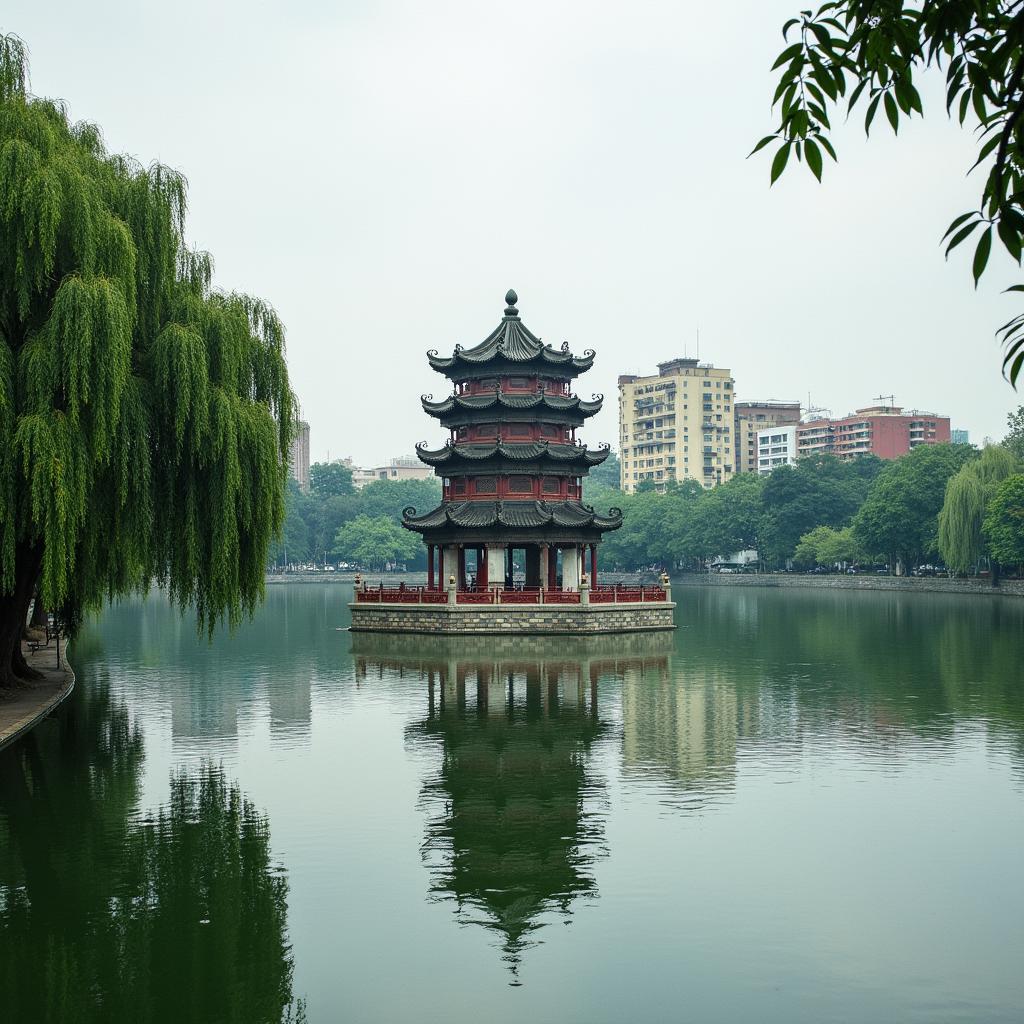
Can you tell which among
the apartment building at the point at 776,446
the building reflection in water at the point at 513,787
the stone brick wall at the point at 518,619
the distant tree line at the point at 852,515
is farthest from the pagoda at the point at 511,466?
the apartment building at the point at 776,446

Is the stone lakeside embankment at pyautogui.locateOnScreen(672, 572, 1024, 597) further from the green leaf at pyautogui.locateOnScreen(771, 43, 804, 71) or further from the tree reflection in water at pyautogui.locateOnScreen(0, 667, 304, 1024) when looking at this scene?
the green leaf at pyautogui.locateOnScreen(771, 43, 804, 71)

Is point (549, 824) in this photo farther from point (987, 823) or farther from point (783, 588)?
point (783, 588)

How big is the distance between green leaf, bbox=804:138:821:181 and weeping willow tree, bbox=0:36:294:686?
13.1 meters

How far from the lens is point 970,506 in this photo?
6962cm

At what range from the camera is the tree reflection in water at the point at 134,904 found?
855 centimetres

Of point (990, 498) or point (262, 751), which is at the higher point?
point (990, 498)

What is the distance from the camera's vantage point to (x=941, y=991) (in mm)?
8617

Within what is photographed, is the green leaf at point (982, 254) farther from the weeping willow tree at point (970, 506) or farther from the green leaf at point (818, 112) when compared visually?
the weeping willow tree at point (970, 506)

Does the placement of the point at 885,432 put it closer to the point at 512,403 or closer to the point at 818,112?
the point at 512,403

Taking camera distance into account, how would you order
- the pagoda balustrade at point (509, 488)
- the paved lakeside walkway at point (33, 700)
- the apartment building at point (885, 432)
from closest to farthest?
the paved lakeside walkway at point (33, 700), the pagoda balustrade at point (509, 488), the apartment building at point (885, 432)

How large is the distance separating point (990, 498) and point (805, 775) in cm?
5838

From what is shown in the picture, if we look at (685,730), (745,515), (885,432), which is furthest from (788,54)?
(885,432)

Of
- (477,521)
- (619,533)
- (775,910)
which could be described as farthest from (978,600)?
(775,910)

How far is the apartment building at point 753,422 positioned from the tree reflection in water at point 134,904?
144555 millimetres
